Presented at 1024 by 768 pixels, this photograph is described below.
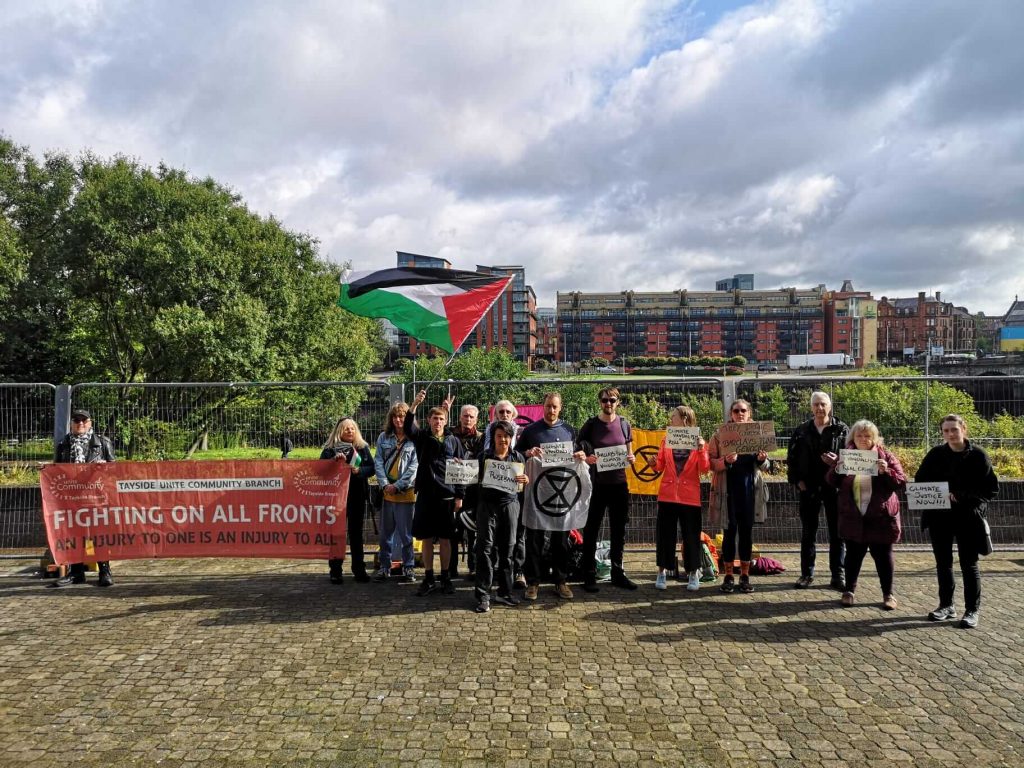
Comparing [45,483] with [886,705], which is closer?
[886,705]

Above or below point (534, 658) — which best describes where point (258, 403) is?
above

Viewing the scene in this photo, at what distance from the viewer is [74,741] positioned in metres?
4.11

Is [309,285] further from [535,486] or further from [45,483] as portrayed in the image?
[535,486]

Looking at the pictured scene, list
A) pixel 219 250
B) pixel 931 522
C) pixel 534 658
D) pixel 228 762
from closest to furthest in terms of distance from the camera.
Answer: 1. pixel 228 762
2. pixel 534 658
3. pixel 931 522
4. pixel 219 250

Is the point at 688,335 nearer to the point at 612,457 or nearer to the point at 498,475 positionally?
the point at 612,457

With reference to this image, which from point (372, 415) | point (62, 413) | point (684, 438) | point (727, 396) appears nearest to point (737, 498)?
point (684, 438)

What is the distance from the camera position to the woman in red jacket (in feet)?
22.8

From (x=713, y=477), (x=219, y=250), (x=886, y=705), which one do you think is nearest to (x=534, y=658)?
(x=886, y=705)

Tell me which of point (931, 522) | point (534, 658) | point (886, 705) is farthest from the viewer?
point (931, 522)

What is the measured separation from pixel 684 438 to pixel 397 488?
3041 millimetres

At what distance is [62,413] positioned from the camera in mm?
8172

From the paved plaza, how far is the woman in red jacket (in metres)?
0.29

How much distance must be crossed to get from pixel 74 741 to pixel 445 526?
3.47m

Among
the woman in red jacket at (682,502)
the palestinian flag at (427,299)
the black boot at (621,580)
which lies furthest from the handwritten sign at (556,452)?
the palestinian flag at (427,299)
